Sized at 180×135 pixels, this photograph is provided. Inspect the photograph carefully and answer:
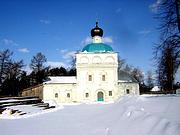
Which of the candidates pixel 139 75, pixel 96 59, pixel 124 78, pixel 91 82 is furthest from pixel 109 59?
pixel 139 75

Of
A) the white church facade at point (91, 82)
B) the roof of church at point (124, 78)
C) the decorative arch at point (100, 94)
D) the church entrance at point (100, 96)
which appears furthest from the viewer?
the roof of church at point (124, 78)

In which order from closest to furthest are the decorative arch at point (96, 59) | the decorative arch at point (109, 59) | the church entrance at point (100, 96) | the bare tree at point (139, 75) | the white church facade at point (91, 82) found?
the church entrance at point (100, 96) → the white church facade at point (91, 82) → the decorative arch at point (96, 59) → the decorative arch at point (109, 59) → the bare tree at point (139, 75)

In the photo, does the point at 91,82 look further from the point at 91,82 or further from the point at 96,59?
the point at 96,59

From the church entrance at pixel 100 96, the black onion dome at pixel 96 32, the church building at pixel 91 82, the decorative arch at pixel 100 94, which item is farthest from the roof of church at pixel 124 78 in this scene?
the black onion dome at pixel 96 32

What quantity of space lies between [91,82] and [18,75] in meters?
18.1

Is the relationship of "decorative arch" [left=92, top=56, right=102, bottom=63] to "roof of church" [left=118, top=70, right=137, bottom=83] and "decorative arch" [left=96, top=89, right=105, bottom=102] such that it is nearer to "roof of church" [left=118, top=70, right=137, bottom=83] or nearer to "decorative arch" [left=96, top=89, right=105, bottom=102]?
"decorative arch" [left=96, top=89, right=105, bottom=102]

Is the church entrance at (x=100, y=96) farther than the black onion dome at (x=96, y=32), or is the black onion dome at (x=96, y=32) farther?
the black onion dome at (x=96, y=32)

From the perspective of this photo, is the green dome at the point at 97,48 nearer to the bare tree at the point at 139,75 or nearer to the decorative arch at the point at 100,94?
the decorative arch at the point at 100,94

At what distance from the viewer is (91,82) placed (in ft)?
137

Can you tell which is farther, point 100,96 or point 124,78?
point 124,78

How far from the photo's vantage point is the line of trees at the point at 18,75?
46.4m

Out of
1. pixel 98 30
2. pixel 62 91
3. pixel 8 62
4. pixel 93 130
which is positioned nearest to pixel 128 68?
pixel 98 30

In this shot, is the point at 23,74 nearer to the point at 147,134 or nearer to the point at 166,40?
the point at 166,40

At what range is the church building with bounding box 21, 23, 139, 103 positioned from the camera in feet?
135
